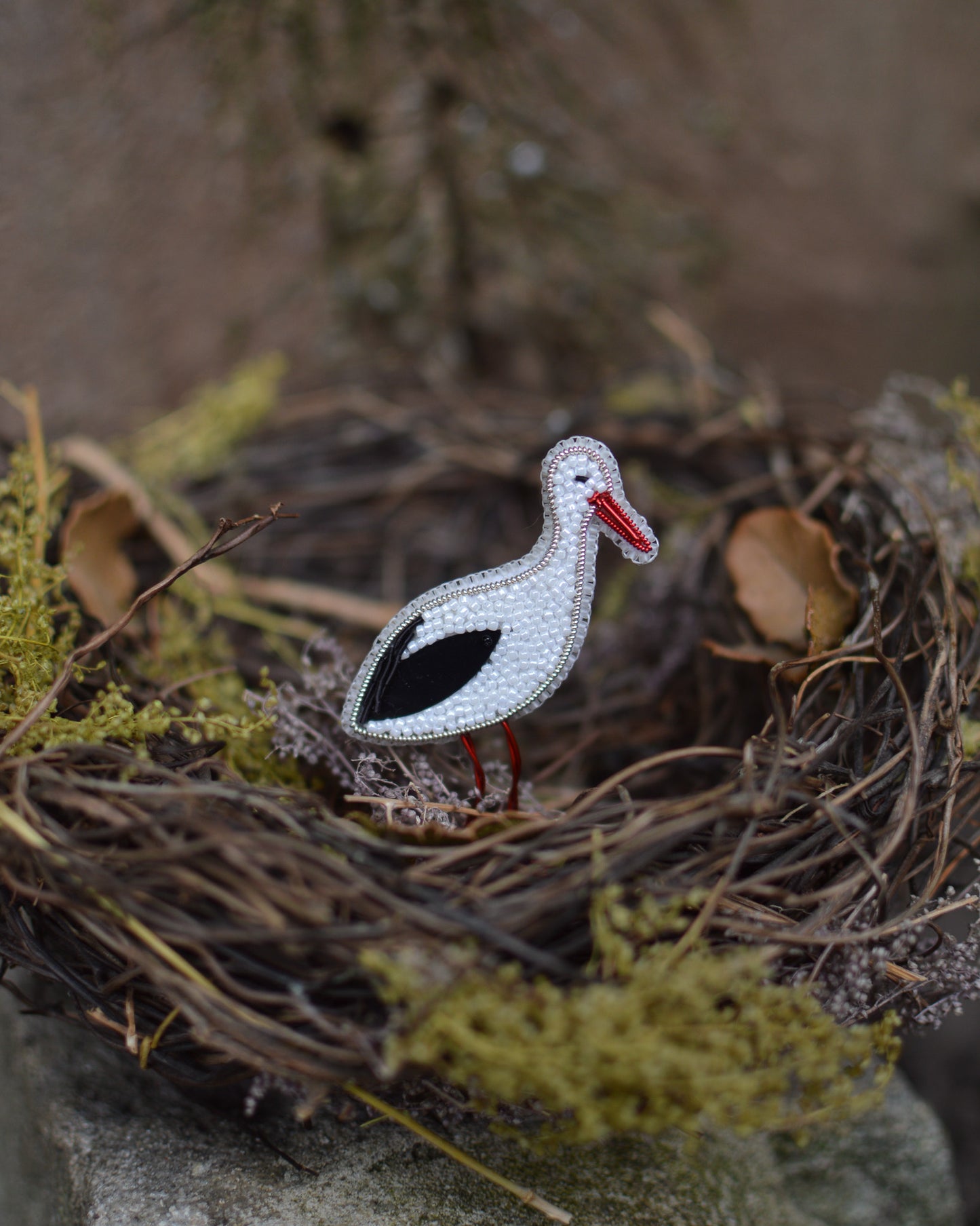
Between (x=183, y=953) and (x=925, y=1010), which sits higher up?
(x=183, y=953)

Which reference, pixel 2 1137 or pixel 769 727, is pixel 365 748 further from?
pixel 2 1137

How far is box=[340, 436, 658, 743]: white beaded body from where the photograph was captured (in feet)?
3.27

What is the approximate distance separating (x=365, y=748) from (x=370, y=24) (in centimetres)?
151

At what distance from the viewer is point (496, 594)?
101 cm

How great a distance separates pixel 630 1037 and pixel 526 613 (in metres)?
0.46

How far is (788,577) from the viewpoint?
1260 mm

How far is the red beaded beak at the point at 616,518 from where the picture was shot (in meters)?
1.01

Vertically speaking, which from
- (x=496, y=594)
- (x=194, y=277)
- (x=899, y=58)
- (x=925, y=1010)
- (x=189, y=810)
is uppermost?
(x=899, y=58)

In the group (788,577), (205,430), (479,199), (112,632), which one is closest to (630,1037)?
(112,632)

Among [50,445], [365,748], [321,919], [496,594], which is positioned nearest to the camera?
[321,919]

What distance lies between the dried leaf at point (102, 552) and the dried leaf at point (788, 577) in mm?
855

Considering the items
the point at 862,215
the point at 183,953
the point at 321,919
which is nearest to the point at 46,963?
the point at 183,953

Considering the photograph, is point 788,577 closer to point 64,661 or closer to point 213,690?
point 213,690

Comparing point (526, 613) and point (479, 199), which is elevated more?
point (479, 199)
